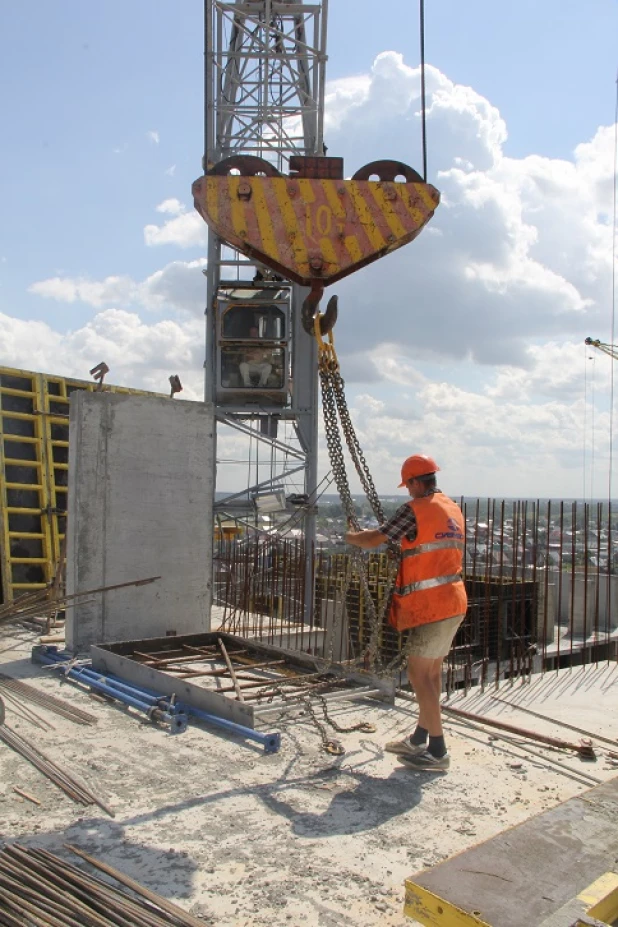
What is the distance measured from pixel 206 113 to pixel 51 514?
34.5 feet

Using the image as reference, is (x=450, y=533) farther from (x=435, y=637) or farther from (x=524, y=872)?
(x=524, y=872)

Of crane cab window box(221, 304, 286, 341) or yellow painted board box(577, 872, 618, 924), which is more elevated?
crane cab window box(221, 304, 286, 341)

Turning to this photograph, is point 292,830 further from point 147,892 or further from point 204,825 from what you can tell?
point 147,892

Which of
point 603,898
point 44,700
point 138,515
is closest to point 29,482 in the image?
point 138,515

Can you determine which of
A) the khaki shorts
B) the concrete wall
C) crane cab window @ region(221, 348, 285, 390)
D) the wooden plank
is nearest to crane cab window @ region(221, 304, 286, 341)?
crane cab window @ region(221, 348, 285, 390)

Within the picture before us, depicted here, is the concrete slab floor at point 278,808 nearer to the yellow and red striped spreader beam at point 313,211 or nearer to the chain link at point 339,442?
the chain link at point 339,442

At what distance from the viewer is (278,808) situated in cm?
391

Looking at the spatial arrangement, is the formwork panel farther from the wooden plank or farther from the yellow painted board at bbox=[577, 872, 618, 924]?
the yellow painted board at bbox=[577, 872, 618, 924]

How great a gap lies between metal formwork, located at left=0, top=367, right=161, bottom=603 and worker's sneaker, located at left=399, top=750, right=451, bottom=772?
22.4 ft

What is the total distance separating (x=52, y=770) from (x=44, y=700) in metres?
1.51

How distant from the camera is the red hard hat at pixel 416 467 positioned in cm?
478

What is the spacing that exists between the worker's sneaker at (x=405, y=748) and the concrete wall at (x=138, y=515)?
3.50 m

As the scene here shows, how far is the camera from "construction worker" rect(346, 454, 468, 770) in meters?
4.64

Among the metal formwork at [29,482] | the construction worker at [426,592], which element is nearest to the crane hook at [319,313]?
the construction worker at [426,592]
